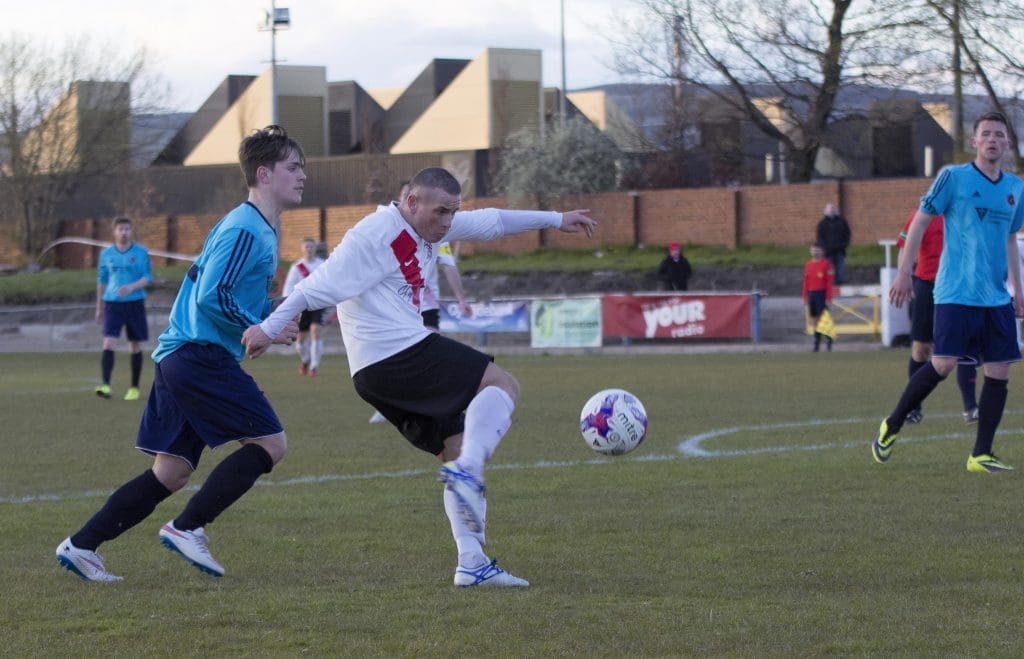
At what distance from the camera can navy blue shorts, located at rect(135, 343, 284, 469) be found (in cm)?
575

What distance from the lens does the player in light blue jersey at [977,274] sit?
8.59m

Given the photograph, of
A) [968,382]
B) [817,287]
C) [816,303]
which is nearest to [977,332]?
[968,382]

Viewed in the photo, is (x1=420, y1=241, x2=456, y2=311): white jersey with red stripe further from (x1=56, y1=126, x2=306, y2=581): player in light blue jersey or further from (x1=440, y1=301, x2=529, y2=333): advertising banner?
(x1=440, y1=301, x2=529, y2=333): advertising banner

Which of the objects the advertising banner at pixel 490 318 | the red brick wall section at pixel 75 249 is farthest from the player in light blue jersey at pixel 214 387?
the red brick wall section at pixel 75 249

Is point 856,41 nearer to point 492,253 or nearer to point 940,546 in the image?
point 492,253

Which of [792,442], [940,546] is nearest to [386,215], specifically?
[940,546]

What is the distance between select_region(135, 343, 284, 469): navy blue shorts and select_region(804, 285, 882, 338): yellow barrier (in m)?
20.7

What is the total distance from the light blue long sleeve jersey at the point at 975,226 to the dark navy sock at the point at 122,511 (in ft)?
16.2

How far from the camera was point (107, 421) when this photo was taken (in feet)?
44.1

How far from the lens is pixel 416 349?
5.81 metres

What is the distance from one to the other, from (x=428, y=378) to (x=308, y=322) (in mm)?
13682

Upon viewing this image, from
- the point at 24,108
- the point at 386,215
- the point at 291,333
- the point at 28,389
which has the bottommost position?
the point at 28,389

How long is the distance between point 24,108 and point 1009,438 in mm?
42047

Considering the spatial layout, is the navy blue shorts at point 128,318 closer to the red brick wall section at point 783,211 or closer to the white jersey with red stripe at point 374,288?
the white jersey with red stripe at point 374,288
